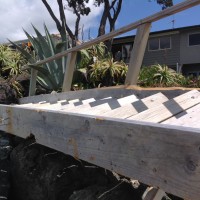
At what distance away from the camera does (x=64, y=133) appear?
287cm

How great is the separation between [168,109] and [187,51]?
31242 millimetres

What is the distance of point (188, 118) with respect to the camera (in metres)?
2.31

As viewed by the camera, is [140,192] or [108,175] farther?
[108,175]

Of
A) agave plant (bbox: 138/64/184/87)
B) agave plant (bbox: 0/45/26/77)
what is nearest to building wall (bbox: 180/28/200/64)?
agave plant (bbox: 0/45/26/77)

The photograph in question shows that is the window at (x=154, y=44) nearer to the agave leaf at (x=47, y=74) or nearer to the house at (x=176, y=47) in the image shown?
the house at (x=176, y=47)

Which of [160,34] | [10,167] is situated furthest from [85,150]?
[160,34]

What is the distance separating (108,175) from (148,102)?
928 mm

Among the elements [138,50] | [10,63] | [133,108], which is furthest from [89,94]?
[10,63]

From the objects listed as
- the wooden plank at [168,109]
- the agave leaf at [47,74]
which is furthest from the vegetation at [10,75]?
the wooden plank at [168,109]

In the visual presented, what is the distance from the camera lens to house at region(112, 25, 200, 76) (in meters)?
32.2

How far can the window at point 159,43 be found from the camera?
109 feet

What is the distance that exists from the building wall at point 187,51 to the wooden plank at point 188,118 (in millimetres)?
30472

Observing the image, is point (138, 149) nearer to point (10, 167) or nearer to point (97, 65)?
point (10, 167)

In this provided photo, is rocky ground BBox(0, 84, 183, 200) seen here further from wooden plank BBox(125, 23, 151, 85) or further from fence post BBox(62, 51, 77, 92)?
fence post BBox(62, 51, 77, 92)
